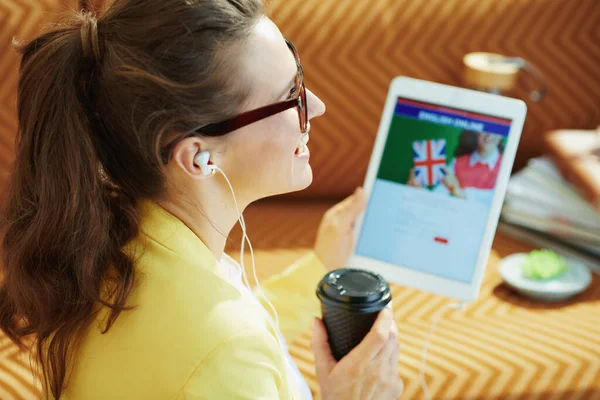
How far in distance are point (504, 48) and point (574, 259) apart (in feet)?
2.00

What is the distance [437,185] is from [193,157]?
2.11ft

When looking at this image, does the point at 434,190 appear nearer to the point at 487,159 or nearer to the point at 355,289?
the point at 487,159

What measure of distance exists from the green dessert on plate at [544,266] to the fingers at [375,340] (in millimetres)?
714

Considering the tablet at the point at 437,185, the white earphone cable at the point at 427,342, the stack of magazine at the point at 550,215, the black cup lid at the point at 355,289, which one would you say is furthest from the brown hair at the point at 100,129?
the stack of magazine at the point at 550,215

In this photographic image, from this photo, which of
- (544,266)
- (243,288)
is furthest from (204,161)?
(544,266)

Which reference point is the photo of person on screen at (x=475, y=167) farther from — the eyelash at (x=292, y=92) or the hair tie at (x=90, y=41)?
the hair tie at (x=90, y=41)

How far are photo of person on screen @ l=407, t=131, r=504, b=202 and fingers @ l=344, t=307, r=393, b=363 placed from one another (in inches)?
17.4

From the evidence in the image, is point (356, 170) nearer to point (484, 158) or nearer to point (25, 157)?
point (484, 158)

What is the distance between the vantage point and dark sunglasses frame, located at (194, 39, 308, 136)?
854 millimetres

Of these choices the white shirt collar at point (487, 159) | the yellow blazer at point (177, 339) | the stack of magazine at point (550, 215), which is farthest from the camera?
the stack of magazine at point (550, 215)

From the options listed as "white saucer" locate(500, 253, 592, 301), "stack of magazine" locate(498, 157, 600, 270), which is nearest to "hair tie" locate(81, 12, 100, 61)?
"white saucer" locate(500, 253, 592, 301)

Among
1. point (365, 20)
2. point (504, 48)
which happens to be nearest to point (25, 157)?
point (365, 20)

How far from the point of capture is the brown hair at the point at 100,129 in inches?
31.7

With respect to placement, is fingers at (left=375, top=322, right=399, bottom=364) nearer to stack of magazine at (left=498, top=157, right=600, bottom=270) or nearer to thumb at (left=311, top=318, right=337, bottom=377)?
thumb at (left=311, top=318, right=337, bottom=377)
